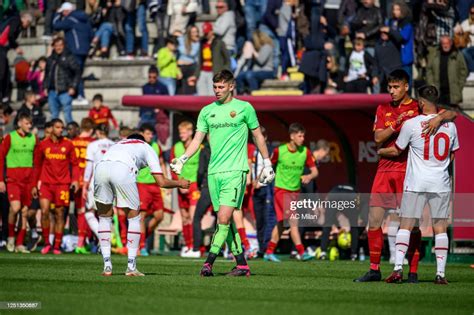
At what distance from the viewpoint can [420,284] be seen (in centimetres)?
1468

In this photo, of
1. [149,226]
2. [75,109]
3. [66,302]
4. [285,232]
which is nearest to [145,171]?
[149,226]

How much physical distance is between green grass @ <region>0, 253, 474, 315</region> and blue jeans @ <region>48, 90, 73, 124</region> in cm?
1234

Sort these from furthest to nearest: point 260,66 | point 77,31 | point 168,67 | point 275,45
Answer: point 77,31 < point 168,67 < point 275,45 < point 260,66

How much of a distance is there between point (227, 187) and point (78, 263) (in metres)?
4.54

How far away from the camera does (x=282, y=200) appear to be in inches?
863

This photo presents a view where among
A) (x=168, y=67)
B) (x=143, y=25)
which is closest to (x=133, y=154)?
(x=168, y=67)

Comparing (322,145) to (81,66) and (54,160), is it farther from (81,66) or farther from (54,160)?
(81,66)

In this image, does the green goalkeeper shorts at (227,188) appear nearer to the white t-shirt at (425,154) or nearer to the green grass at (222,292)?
the green grass at (222,292)

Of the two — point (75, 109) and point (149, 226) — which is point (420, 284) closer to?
point (149, 226)

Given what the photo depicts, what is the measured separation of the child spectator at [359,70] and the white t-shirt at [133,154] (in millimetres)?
10482

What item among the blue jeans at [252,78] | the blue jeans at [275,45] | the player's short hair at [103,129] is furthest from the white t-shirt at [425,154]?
the blue jeans at [275,45]

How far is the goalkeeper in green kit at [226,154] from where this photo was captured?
15.1 m

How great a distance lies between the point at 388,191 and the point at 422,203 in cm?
49

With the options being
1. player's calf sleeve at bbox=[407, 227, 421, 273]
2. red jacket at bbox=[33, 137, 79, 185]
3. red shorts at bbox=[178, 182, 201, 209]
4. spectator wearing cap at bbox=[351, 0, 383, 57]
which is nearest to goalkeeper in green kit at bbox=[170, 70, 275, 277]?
player's calf sleeve at bbox=[407, 227, 421, 273]
